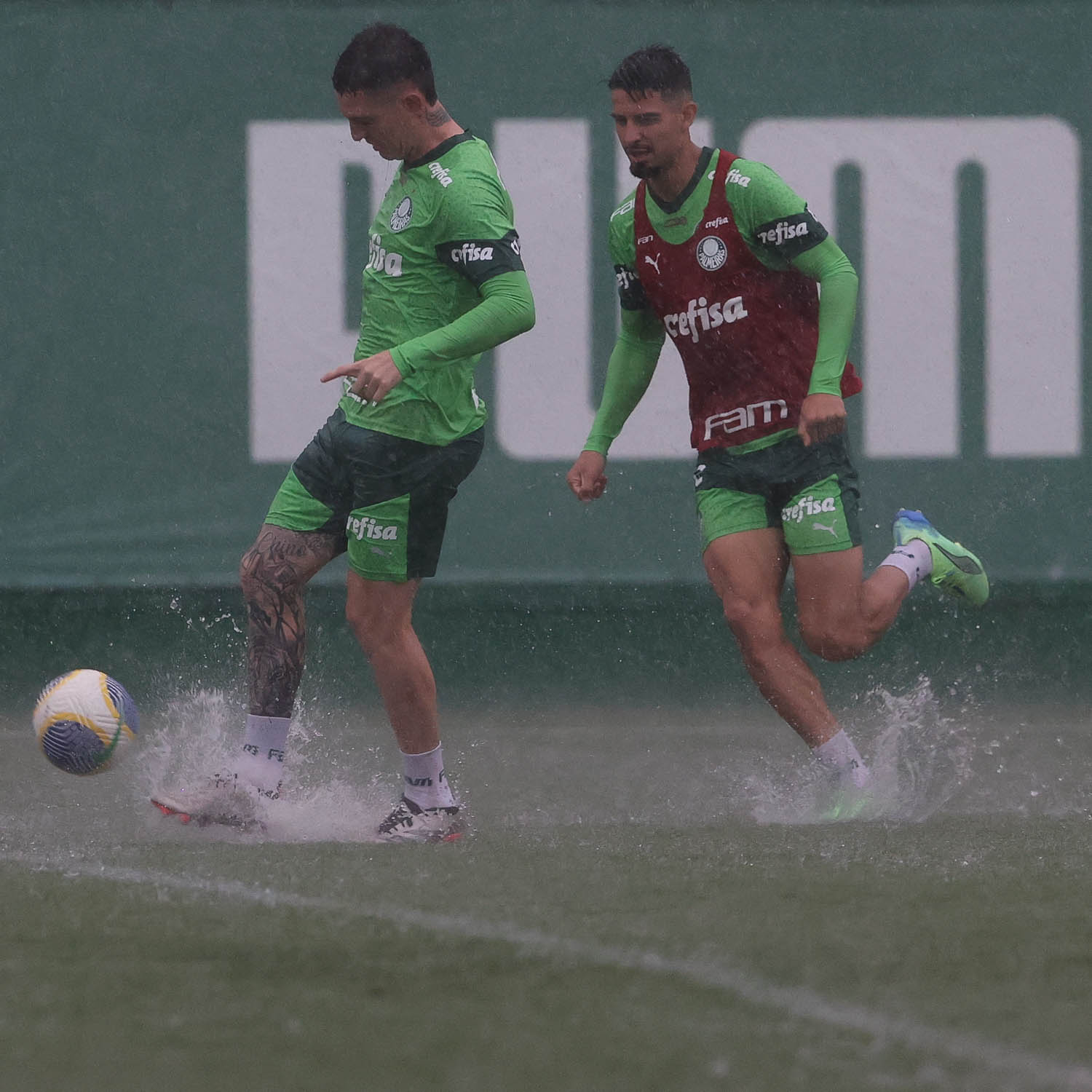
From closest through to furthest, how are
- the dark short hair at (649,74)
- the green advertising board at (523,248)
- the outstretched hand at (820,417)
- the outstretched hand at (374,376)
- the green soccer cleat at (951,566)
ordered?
1. the outstretched hand at (374,376)
2. the outstretched hand at (820,417)
3. the dark short hair at (649,74)
4. the green soccer cleat at (951,566)
5. the green advertising board at (523,248)

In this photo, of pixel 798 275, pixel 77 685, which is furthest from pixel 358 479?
pixel 798 275

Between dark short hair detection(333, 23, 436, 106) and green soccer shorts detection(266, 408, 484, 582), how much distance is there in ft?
2.98

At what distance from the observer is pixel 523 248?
24.3ft

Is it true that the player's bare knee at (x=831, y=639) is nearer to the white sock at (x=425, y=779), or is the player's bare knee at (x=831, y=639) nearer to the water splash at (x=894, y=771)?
the water splash at (x=894, y=771)

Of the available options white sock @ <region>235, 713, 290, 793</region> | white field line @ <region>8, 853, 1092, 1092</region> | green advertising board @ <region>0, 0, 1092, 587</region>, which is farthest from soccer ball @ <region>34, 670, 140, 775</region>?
green advertising board @ <region>0, 0, 1092, 587</region>

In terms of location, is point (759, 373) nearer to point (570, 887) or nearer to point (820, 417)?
point (820, 417)

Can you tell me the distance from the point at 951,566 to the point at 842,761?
1027 millimetres

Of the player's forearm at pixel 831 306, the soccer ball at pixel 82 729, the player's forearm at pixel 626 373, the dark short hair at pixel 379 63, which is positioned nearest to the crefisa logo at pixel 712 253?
the player's forearm at pixel 831 306

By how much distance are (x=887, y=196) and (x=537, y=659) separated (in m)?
2.35

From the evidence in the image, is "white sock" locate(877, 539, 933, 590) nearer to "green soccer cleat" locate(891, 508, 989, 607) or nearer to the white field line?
"green soccer cleat" locate(891, 508, 989, 607)

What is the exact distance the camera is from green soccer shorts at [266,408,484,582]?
16.5 feet

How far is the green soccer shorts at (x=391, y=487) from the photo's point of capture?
504 cm

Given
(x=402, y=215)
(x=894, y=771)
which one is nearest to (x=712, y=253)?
(x=402, y=215)

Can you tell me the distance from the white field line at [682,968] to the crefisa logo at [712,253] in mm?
2163
